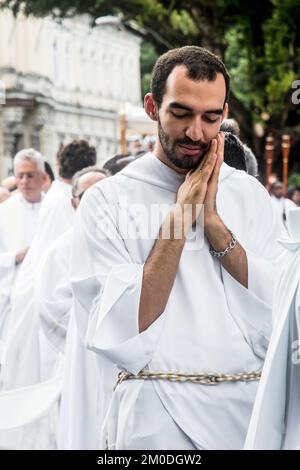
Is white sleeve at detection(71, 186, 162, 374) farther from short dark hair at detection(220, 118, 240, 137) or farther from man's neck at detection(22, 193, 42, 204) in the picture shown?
man's neck at detection(22, 193, 42, 204)

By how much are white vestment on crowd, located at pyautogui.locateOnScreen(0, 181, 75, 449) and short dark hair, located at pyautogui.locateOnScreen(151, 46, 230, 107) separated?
4.15m

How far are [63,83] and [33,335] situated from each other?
4093 centimetres

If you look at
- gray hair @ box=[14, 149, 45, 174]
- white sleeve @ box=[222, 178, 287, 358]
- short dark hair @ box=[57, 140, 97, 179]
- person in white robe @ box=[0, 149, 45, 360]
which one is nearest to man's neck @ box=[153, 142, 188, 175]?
white sleeve @ box=[222, 178, 287, 358]

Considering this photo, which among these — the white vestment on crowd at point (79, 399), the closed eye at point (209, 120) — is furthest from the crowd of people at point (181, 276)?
the white vestment on crowd at point (79, 399)

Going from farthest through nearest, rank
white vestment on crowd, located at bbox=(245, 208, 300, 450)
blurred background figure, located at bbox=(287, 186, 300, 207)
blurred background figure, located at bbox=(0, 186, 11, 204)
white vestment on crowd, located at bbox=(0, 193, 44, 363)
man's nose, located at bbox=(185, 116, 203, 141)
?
blurred background figure, located at bbox=(287, 186, 300, 207)
blurred background figure, located at bbox=(0, 186, 11, 204)
white vestment on crowd, located at bbox=(0, 193, 44, 363)
man's nose, located at bbox=(185, 116, 203, 141)
white vestment on crowd, located at bbox=(245, 208, 300, 450)

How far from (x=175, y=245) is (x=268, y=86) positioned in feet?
66.5

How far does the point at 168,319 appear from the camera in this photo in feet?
14.6

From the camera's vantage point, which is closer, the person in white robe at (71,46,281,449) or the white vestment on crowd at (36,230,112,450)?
the person in white robe at (71,46,281,449)

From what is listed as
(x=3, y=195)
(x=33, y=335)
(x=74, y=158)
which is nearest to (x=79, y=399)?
(x=33, y=335)

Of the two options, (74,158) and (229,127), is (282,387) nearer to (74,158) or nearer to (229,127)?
(229,127)

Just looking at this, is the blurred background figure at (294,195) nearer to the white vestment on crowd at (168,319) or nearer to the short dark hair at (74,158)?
the short dark hair at (74,158)

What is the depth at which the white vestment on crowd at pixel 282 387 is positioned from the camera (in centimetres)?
388

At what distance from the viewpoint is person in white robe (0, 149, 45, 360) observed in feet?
33.3

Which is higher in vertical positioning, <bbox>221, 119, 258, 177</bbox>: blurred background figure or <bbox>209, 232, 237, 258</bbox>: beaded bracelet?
<bbox>221, 119, 258, 177</bbox>: blurred background figure
